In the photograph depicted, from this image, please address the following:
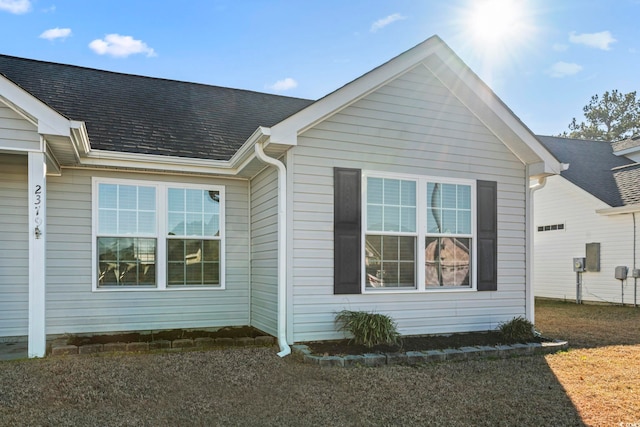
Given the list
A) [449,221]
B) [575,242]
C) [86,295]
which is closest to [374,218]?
[449,221]

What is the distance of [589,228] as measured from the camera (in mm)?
12914

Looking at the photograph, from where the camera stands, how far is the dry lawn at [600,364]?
3.91 m

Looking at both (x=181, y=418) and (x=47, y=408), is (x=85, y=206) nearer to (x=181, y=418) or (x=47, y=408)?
(x=47, y=408)

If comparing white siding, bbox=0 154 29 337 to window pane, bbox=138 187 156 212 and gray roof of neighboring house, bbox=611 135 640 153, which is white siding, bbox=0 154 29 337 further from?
gray roof of neighboring house, bbox=611 135 640 153

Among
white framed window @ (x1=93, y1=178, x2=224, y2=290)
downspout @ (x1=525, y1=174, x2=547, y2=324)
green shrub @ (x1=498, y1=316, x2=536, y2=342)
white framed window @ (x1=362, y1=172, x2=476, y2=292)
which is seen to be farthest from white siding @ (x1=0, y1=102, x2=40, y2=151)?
downspout @ (x1=525, y1=174, x2=547, y2=324)

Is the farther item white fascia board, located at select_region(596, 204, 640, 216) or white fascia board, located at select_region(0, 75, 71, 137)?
white fascia board, located at select_region(596, 204, 640, 216)

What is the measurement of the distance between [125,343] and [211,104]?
5551mm

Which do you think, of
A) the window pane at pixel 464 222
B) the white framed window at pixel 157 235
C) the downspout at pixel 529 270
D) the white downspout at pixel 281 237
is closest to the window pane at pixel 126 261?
the white framed window at pixel 157 235

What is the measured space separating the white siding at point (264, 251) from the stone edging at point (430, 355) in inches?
38.0

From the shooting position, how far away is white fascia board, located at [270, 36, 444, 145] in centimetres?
570

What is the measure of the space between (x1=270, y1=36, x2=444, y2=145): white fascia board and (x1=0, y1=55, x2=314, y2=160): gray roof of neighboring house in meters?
1.39

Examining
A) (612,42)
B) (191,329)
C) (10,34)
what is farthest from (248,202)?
(612,42)

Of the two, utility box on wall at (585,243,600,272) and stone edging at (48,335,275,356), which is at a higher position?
utility box on wall at (585,243,600,272)

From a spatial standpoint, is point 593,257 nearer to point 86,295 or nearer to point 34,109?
point 86,295
